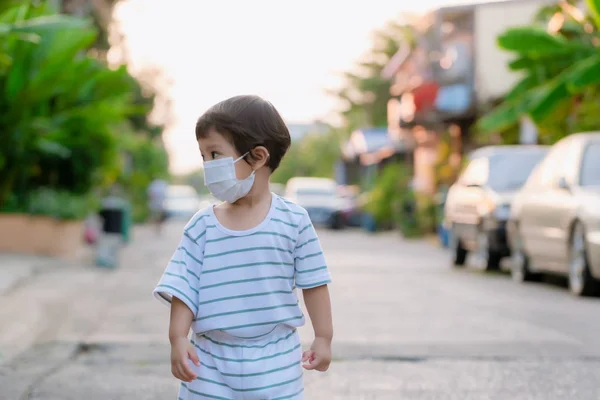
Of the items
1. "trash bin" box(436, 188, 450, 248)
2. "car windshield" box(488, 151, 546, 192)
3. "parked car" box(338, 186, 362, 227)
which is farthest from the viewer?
"parked car" box(338, 186, 362, 227)

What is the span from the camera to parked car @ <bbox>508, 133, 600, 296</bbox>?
443 inches

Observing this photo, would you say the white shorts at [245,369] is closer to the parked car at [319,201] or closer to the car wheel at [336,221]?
the parked car at [319,201]

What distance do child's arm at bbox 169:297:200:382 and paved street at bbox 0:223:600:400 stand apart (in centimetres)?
240

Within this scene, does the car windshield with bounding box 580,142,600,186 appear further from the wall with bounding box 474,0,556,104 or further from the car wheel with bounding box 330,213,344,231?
the car wheel with bounding box 330,213,344,231

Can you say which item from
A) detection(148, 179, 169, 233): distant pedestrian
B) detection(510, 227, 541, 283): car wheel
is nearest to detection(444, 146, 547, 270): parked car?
detection(510, 227, 541, 283): car wheel

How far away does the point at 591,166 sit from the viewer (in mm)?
11953

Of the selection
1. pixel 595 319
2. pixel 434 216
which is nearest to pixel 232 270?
pixel 595 319

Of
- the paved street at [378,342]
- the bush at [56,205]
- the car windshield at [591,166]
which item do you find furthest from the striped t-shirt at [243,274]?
the bush at [56,205]

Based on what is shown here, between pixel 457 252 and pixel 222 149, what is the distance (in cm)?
1398

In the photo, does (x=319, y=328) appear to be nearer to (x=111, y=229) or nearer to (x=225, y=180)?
(x=225, y=180)

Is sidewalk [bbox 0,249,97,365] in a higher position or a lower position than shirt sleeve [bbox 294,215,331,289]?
lower

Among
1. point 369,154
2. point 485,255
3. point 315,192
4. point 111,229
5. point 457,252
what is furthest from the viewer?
point 369,154

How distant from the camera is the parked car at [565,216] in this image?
1125cm

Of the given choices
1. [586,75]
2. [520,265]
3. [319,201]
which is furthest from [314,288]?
[319,201]
